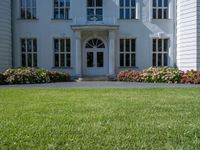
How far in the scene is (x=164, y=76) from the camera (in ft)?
77.9

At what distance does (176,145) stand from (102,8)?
79.0 feet

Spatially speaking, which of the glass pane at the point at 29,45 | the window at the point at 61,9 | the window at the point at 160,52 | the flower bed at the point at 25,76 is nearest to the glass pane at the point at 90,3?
the window at the point at 61,9

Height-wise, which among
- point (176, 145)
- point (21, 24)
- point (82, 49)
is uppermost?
point (21, 24)

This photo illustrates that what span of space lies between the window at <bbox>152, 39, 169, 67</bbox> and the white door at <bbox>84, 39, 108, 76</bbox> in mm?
3714

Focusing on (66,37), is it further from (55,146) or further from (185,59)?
(55,146)

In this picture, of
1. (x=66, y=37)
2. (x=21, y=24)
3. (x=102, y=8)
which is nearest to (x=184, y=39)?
(x=102, y=8)

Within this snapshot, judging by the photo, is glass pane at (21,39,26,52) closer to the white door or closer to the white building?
the white building

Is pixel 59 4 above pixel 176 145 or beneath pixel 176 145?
above

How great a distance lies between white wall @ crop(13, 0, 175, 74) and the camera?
28500mm

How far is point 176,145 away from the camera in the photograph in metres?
5.41

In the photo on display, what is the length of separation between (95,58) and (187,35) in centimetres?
714

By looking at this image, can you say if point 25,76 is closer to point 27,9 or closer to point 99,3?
point 27,9

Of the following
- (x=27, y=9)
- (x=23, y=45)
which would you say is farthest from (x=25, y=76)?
(x=27, y=9)

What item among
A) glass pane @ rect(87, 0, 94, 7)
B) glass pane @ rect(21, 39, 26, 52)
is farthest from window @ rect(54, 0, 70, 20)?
glass pane @ rect(21, 39, 26, 52)
